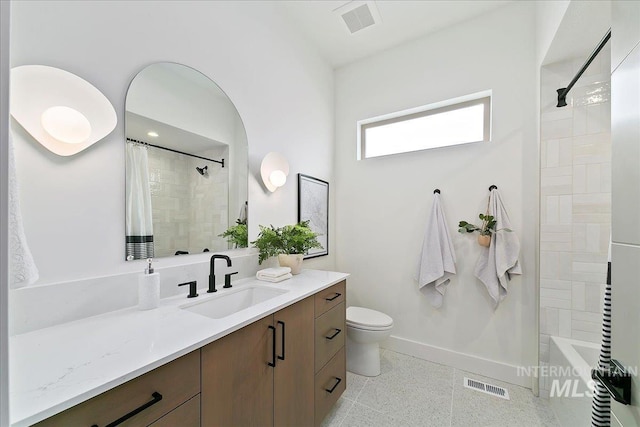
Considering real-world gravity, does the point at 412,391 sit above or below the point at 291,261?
below

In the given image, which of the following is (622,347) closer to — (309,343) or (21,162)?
(309,343)

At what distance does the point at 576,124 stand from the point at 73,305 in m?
3.01

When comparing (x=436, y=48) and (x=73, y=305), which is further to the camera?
(x=436, y=48)

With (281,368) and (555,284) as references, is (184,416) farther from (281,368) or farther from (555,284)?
(555,284)

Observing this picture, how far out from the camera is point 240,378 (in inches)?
37.7

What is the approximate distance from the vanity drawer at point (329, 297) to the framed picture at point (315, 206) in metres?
0.59

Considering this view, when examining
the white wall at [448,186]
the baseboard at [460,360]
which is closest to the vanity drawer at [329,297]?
the white wall at [448,186]

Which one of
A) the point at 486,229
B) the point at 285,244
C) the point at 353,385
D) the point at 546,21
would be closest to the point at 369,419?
the point at 353,385

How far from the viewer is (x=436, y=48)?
234cm

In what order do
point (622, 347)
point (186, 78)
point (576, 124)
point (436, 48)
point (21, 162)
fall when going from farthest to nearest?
1. point (436, 48)
2. point (576, 124)
3. point (186, 78)
4. point (21, 162)
5. point (622, 347)

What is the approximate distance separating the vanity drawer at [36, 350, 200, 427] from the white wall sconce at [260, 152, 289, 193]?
Result: 1250mm

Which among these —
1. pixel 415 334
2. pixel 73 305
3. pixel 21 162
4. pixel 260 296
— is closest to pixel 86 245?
pixel 73 305

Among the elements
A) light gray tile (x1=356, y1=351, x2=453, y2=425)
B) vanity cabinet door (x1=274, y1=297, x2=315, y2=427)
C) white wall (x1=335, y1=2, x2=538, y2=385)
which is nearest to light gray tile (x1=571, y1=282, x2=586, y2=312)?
white wall (x1=335, y1=2, x2=538, y2=385)

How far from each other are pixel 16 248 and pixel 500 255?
2456 mm
